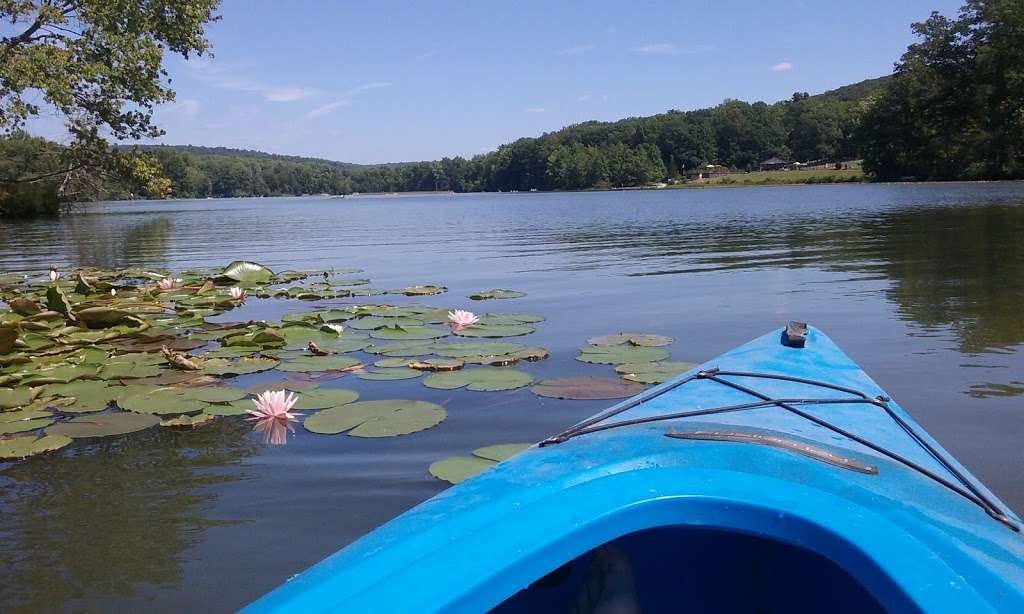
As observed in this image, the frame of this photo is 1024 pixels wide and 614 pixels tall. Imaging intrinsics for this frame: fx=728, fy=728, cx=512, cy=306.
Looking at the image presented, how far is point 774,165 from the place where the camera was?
10806 cm

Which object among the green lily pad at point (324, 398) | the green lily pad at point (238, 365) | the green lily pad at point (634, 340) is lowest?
the green lily pad at point (324, 398)

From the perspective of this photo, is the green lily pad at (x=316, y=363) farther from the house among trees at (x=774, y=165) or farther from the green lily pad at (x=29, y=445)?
the house among trees at (x=774, y=165)

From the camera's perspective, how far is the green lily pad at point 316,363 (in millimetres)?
4765

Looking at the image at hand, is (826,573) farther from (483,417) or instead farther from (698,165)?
(698,165)

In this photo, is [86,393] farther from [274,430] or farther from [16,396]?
[274,430]

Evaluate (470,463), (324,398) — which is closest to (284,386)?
(324,398)

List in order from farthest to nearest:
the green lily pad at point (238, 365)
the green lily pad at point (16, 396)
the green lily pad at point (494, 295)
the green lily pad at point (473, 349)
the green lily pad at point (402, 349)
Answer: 1. the green lily pad at point (494, 295)
2. the green lily pad at point (402, 349)
3. the green lily pad at point (473, 349)
4. the green lily pad at point (238, 365)
5. the green lily pad at point (16, 396)

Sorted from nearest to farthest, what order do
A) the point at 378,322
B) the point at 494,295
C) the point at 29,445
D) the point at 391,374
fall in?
the point at 29,445
the point at 391,374
the point at 378,322
the point at 494,295

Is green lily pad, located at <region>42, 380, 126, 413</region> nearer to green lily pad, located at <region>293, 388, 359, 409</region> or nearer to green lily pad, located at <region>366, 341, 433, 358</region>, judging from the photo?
green lily pad, located at <region>293, 388, 359, 409</region>

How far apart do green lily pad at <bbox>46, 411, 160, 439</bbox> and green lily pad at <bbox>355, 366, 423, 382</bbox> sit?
124cm

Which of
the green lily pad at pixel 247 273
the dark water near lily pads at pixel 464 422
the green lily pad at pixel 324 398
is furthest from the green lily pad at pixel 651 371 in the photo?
the green lily pad at pixel 247 273

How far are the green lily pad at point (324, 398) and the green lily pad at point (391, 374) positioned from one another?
0.29 m

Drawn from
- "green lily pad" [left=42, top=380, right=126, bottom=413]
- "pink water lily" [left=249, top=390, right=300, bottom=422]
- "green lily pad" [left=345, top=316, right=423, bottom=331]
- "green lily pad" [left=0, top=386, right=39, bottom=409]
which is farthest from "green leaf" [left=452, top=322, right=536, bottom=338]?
"green lily pad" [left=0, top=386, right=39, bottom=409]

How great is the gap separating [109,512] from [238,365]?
2053 millimetres
